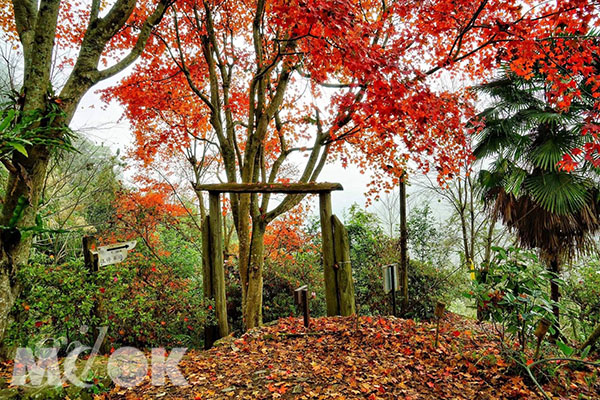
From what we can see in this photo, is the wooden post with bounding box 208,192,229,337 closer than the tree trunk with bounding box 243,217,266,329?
Yes

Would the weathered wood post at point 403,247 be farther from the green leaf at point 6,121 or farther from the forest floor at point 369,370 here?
the green leaf at point 6,121

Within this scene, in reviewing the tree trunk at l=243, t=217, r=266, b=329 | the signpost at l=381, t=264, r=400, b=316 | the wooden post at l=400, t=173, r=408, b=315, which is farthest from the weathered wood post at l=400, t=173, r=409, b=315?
the tree trunk at l=243, t=217, r=266, b=329

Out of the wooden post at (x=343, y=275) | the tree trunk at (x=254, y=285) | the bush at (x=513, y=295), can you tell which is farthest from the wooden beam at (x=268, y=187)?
the bush at (x=513, y=295)

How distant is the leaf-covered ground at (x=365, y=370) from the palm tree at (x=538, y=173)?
301 centimetres

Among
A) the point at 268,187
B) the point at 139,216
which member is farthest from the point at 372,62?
the point at 139,216

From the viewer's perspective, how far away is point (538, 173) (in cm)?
522

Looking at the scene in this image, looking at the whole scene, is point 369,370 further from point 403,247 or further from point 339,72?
point 339,72

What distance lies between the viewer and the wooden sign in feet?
11.2

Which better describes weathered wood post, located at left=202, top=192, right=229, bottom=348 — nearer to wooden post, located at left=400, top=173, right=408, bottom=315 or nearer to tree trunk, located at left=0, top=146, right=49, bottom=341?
tree trunk, located at left=0, top=146, right=49, bottom=341

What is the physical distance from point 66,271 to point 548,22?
6753 mm

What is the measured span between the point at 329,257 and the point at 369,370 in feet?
6.16

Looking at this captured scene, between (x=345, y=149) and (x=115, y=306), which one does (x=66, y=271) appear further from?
(x=345, y=149)

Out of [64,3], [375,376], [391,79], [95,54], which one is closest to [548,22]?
[391,79]

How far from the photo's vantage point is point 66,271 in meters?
3.29
